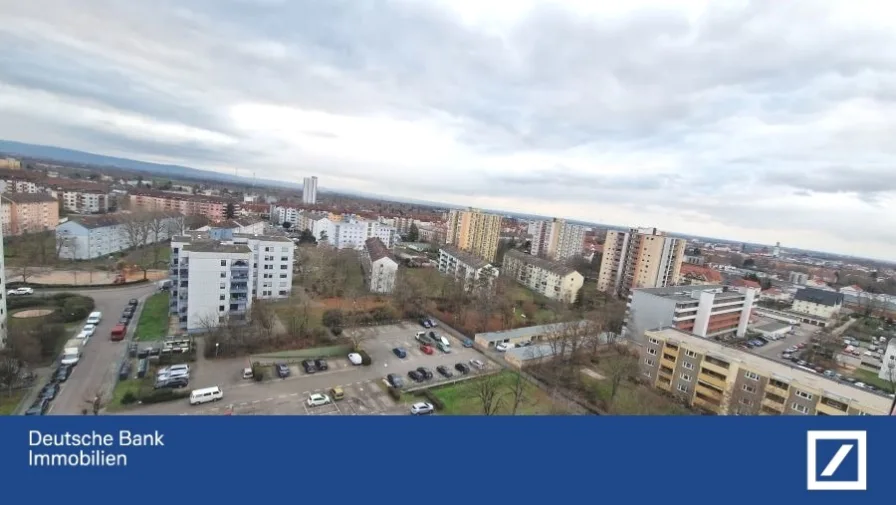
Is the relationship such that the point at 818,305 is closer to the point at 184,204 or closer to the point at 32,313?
the point at 32,313

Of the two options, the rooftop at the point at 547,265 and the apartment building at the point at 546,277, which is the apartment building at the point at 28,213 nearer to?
the apartment building at the point at 546,277

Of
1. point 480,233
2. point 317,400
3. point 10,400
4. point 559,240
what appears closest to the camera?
point 10,400

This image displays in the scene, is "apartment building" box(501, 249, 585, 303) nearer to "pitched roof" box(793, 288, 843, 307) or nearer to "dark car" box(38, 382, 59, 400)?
"pitched roof" box(793, 288, 843, 307)

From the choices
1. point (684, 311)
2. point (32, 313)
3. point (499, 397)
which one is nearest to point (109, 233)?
point (32, 313)

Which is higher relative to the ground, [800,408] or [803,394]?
[803,394]

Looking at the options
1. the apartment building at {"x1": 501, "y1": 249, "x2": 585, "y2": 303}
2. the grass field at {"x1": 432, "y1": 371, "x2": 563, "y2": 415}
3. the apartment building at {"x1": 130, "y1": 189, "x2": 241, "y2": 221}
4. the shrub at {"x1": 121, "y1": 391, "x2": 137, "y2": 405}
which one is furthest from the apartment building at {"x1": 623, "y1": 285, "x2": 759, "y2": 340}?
the apartment building at {"x1": 130, "y1": 189, "x2": 241, "y2": 221}

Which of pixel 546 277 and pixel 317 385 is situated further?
pixel 546 277

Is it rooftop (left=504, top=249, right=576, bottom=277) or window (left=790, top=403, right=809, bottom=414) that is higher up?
rooftop (left=504, top=249, right=576, bottom=277)

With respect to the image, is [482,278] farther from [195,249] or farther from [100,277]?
[100,277]
